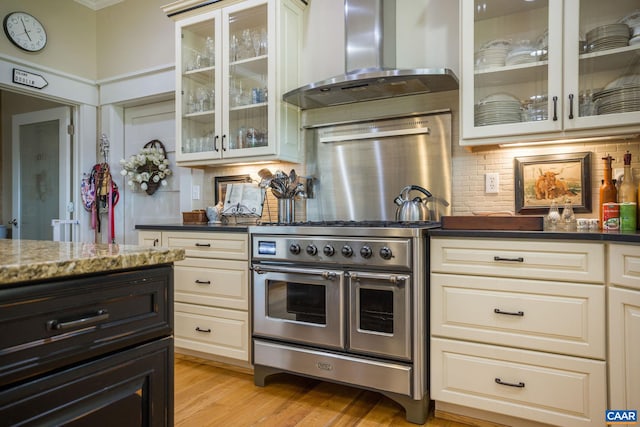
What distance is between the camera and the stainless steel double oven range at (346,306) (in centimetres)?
190

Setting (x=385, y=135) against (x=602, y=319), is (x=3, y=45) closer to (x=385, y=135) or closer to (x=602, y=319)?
(x=385, y=135)

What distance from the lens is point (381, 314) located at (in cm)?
198

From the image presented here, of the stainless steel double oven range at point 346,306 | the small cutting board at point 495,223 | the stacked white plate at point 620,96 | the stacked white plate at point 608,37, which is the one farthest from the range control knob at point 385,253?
the stacked white plate at point 608,37

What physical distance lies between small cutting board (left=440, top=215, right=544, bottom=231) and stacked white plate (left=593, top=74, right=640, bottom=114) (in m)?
0.68

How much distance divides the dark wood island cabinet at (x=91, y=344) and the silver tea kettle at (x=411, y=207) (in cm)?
161

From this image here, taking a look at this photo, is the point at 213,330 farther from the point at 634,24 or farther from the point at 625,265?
the point at 634,24

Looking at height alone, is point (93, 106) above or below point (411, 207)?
above

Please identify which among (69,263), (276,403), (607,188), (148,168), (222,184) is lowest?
(276,403)

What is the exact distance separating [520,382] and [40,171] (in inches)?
194

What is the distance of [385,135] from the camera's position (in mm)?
2656

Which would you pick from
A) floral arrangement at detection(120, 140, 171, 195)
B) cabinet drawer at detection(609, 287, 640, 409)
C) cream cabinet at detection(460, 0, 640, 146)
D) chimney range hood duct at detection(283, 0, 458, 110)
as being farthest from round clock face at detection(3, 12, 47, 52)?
cabinet drawer at detection(609, 287, 640, 409)

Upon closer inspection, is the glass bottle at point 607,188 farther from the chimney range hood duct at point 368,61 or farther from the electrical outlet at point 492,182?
the chimney range hood duct at point 368,61

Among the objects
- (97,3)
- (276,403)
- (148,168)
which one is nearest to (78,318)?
(276,403)

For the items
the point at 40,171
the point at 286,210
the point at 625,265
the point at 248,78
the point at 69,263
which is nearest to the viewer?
the point at 69,263
